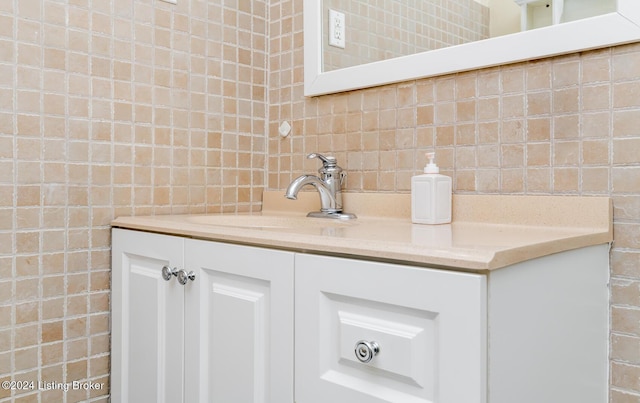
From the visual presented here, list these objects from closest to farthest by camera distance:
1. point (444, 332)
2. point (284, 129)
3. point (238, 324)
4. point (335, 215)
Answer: point (444, 332)
point (238, 324)
point (335, 215)
point (284, 129)

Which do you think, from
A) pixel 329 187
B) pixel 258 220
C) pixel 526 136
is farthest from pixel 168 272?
pixel 526 136

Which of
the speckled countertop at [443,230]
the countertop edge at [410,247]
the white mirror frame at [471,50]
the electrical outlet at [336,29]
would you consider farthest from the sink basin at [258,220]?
the electrical outlet at [336,29]

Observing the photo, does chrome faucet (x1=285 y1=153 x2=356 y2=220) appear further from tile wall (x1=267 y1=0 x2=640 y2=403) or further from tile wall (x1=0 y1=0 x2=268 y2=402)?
tile wall (x1=0 y1=0 x2=268 y2=402)

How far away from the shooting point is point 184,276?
3.65ft

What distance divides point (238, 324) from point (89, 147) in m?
0.65

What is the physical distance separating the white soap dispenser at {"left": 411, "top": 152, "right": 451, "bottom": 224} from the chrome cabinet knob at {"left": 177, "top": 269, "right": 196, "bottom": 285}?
49cm

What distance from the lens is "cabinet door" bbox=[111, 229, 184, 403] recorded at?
1160 mm

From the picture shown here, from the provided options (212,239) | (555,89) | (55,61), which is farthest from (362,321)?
(55,61)

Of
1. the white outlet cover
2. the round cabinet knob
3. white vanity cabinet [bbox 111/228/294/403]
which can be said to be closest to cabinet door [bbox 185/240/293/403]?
white vanity cabinet [bbox 111/228/294/403]

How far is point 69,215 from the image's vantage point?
4.30 ft

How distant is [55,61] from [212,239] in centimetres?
62

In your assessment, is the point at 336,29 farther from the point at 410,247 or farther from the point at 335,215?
the point at 410,247

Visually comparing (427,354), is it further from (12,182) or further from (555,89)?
(12,182)

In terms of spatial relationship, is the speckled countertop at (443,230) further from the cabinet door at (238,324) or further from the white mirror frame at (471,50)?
the white mirror frame at (471,50)
